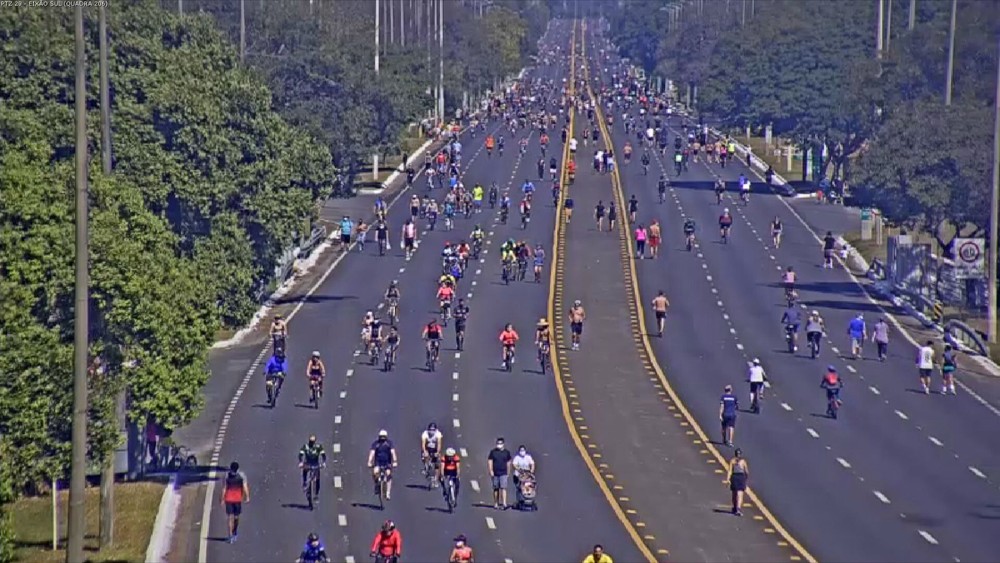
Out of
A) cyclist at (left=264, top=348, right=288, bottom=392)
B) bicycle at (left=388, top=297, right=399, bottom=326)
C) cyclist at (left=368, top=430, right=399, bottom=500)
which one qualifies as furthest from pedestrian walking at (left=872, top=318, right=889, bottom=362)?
cyclist at (left=368, top=430, right=399, bottom=500)

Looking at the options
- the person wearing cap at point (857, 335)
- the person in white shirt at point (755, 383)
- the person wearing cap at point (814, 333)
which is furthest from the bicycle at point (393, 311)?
the person in white shirt at point (755, 383)

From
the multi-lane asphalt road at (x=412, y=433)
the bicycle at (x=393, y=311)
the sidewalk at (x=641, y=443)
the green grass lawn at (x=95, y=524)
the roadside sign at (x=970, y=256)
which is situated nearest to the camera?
the green grass lawn at (x=95, y=524)

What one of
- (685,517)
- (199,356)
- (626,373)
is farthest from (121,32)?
(685,517)

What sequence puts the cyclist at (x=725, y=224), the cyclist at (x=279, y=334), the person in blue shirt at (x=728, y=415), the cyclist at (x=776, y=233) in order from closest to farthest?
1. the person in blue shirt at (x=728, y=415)
2. the cyclist at (x=279, y=334)
3. the cyclist at (x=776, y=233)
4. the cyclist at (x=725, y=224)

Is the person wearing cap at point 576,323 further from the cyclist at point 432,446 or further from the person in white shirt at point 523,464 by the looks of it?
the person in white shirt at point 523,464

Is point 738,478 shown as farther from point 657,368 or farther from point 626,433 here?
point 657,368

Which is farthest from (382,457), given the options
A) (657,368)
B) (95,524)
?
(657,368)

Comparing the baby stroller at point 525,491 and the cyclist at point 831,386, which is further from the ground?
the cyclist at point 831,386

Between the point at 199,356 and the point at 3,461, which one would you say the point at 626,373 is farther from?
the point at 3,461
